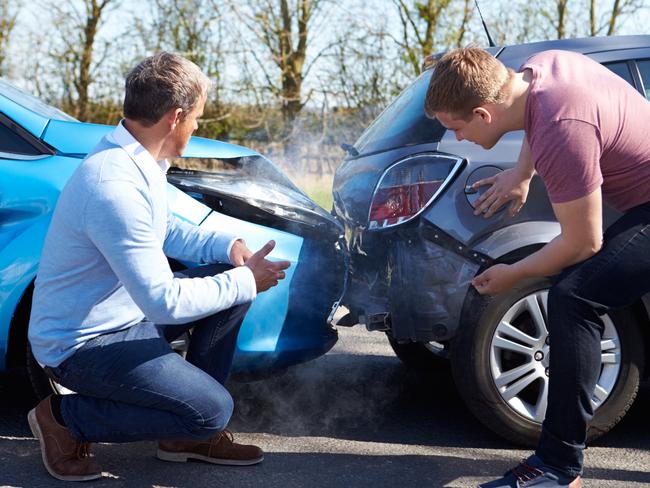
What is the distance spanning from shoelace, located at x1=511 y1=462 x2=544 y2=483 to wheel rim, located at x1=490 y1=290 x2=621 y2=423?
1.69 ft

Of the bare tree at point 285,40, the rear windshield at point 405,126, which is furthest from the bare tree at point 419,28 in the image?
the rear windshield at point 405,126

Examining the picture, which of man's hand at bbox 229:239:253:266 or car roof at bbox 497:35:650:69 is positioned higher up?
car roof at bbox 497:35:650:69

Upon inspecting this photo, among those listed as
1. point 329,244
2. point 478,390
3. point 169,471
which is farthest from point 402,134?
point 169,471

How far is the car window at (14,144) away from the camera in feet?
10.2

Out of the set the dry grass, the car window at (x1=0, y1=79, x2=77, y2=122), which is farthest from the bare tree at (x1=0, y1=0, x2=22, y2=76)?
the car window at (x1=0, y1=79, x2=77, y2=122)

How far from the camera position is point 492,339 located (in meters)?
3.13

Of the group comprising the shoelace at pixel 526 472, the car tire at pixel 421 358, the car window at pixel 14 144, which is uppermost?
the car window at pixel 14 144

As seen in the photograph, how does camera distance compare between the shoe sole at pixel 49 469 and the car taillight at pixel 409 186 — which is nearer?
the shoe sole at pixel 49 469

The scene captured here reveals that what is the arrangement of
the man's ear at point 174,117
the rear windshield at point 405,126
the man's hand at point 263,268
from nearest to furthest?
the man's ear at point 174,117 < the man's hand at point 263,268 < the rear windshield at point 405,126

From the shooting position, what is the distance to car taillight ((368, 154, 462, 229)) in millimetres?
3162

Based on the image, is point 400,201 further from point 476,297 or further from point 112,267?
point 112,267

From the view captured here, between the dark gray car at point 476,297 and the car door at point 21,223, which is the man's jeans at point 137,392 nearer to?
the car door at point 21,223

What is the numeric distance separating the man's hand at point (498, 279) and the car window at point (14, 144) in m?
1.67

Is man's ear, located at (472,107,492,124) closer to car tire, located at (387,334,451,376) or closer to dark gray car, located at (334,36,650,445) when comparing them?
dark gray car, located at (334,36,650,445)
